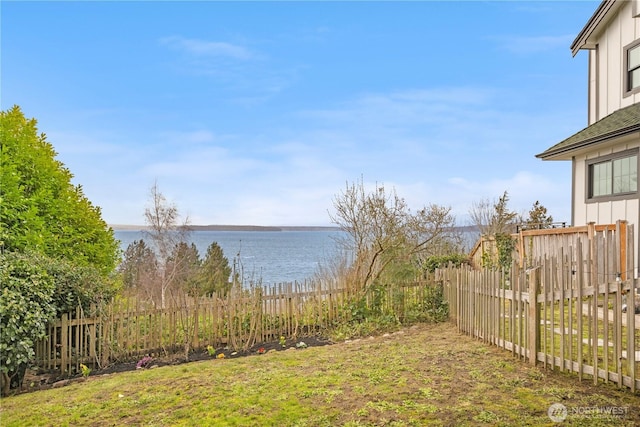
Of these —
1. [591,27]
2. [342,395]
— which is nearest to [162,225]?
[591,27]

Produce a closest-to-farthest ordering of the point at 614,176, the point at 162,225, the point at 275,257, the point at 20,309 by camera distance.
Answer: the point at 20,309 < the point at 614,176 < the point at 162,225 < the point at 275,257

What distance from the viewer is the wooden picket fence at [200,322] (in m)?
7.33

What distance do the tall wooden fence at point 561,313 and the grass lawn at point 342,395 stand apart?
228 millimetres

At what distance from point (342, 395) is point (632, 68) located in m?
10.8

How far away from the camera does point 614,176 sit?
9.82 m

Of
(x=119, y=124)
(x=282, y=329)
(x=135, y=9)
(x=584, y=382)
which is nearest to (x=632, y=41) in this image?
(x=584, y=382)

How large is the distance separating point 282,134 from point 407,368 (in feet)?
66.9

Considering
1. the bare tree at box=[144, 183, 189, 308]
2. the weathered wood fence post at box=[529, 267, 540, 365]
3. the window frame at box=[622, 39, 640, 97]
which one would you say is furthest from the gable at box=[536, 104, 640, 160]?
the bare tree at box=[144, 183, 189, 308]

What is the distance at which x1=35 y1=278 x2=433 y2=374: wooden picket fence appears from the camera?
7.33 metres

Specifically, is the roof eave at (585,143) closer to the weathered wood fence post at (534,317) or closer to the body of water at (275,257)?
the weathered wood fence post at (534,317)

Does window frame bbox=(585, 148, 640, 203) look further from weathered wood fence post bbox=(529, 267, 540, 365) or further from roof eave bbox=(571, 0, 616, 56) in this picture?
weathered wood fence post bbox=(529, 267, 540, 365)

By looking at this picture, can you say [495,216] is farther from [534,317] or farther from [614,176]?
[534,317]

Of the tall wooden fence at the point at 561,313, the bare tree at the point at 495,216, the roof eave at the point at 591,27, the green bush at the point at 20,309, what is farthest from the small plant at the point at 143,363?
the bare tree at the point at 495,216

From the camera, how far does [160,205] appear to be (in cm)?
2847
